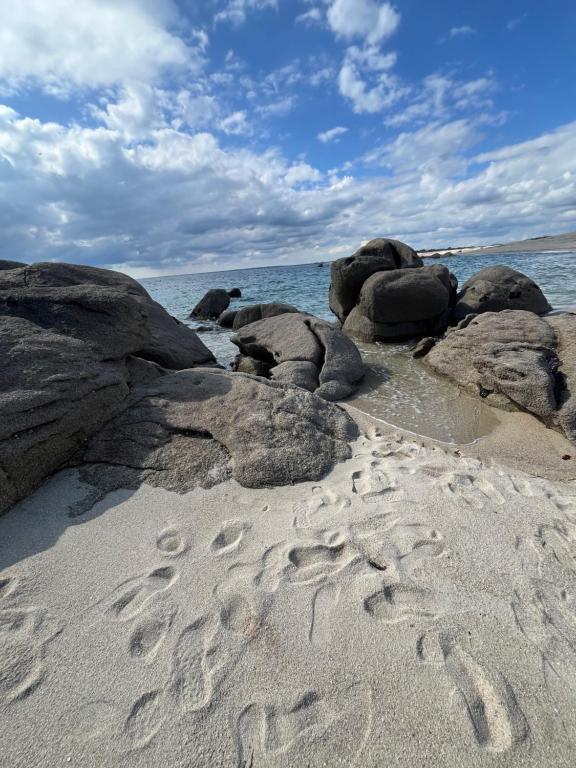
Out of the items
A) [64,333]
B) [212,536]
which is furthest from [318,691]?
[64,333]

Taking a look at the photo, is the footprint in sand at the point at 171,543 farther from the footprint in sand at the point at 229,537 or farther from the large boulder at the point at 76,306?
the large boulder at the point at 76,306

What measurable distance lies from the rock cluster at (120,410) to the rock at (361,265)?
783cm

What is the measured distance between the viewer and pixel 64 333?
13.6 feet

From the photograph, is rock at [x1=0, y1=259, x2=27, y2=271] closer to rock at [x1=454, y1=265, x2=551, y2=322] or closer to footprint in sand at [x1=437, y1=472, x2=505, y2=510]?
footprint in sand at [x1=437, y1=472, x2=505, y2=510]

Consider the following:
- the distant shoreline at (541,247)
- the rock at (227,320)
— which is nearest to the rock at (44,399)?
the rock at (227,320)

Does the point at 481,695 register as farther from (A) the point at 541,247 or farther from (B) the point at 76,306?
(A) the point at 541,247

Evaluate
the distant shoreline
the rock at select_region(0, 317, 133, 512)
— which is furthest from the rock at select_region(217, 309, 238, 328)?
the distant shoreline

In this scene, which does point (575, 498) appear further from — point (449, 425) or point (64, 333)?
point (64, 333)

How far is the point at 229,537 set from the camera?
8.31 ft

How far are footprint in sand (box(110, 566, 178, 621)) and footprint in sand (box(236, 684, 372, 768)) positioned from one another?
31.2 inches

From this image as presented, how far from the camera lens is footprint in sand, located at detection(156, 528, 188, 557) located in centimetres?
240

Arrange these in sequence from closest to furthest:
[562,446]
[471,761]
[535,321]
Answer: [471,761] < [562,446] < [535,321]

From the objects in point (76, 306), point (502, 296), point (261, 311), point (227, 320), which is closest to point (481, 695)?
point (76, 306)

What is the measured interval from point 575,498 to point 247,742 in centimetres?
293
